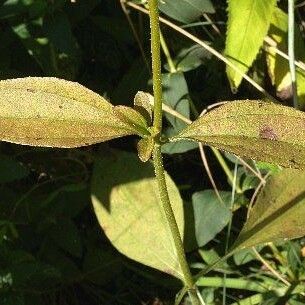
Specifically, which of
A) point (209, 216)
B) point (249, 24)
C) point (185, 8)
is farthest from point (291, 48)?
point (209, 216)

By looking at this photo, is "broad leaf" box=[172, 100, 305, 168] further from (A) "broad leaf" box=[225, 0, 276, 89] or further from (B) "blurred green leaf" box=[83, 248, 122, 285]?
(B) "blurred green leaf" box=[83, 248, 122, 285]

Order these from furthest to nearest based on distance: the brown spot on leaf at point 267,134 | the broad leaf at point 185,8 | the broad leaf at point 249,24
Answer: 1. the broad leaf at point 185,8
2. the broad leaf at point 249,24
3. the brown spot on leaf at point 267,134

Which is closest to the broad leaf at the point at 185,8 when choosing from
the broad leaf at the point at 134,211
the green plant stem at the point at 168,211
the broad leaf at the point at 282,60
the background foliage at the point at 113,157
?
the background foliage at the point at 113,157

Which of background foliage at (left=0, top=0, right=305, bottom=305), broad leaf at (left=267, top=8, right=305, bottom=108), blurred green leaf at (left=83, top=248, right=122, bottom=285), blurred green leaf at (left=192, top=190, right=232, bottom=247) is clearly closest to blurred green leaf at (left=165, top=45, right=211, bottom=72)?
background foliage at (left=0, top=0, right=305, bottom=305)

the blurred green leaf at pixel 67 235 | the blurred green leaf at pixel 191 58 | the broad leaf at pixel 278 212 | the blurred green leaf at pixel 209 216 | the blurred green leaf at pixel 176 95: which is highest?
the blurred green leaf at pixel 191 58

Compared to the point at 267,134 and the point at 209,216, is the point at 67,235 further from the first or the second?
the point at 267,134

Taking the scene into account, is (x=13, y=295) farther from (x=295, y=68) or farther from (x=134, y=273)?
(x=295, y=68)

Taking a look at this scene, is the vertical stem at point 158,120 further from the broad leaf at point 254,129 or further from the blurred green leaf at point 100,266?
the blurred green leaf at point 100,266
